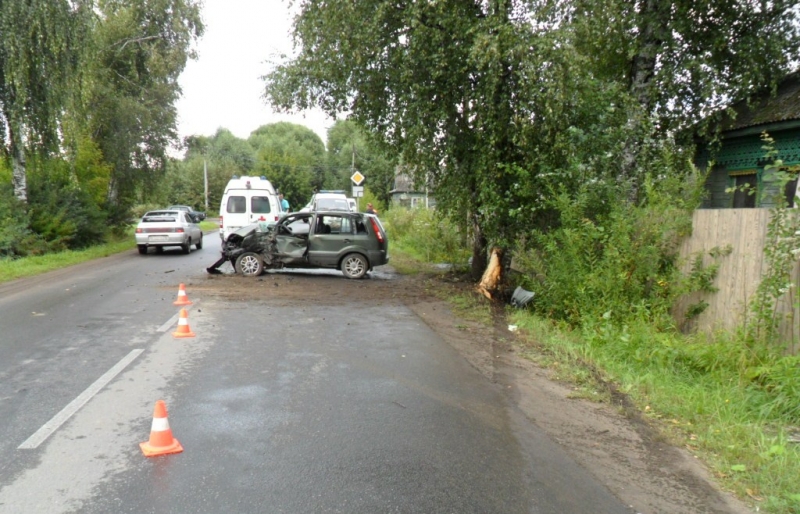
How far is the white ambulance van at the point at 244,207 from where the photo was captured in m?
21.3

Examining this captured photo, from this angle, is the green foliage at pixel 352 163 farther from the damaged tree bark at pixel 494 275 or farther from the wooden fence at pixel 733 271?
the wooden fence at pixel 733 271

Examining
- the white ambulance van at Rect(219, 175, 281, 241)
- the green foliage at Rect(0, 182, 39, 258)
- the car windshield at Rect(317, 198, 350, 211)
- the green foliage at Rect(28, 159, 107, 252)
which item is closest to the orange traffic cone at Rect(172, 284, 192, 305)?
the green foliage at Rect(0, 182, 39, 258)

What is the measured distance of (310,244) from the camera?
49.2ft

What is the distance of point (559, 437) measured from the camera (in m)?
5.07

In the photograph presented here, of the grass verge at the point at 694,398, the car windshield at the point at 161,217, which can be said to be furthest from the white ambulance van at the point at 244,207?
the grass verge at the point at 694,398

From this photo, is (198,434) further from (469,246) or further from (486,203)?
(469,246)

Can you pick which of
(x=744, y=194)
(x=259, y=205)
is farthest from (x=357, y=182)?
(x=744, y=194)

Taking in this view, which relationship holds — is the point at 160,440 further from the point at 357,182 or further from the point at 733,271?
the point at 357,182

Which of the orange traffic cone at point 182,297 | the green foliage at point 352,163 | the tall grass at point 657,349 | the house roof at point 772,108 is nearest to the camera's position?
the tall grass at point 657,349

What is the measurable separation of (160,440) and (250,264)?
419 inches

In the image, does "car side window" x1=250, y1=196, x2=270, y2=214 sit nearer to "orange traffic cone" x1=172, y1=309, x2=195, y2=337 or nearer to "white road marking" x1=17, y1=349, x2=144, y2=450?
"orange traffic cone" x1=172, y1=309, x2=195, y2=337

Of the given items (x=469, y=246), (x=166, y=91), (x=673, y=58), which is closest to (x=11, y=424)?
(x=673, y=58)

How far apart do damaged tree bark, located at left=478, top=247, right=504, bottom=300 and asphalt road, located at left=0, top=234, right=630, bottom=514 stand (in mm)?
3767

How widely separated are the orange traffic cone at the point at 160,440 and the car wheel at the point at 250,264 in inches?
412
